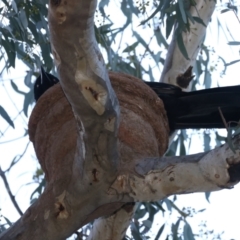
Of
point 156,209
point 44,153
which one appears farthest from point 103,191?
point 156,209

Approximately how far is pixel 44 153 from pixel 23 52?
0.70m

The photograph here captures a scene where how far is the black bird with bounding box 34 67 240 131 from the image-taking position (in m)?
2.38

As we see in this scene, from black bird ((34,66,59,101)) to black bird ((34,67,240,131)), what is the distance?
1.71 feet

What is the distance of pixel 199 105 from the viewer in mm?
2520

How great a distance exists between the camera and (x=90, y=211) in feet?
6.52

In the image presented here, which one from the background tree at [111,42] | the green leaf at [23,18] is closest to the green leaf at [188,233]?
the background tree at [111,42]

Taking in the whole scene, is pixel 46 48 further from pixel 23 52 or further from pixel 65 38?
pixel 65 38

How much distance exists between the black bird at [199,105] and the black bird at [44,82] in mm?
521

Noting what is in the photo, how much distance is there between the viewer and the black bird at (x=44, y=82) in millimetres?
2976

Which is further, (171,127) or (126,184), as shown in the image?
(171,127)

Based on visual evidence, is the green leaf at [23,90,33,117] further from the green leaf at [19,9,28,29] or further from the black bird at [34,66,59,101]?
the green leaf at [19,9,28,29]

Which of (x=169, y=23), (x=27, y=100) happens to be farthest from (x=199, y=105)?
(x=27, y=100)

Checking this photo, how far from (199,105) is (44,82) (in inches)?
32.0

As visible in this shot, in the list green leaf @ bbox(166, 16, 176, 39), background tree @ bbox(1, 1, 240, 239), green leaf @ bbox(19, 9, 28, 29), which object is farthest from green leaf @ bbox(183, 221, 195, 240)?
green leaf @ bbox(19, 9, 28, 29)
